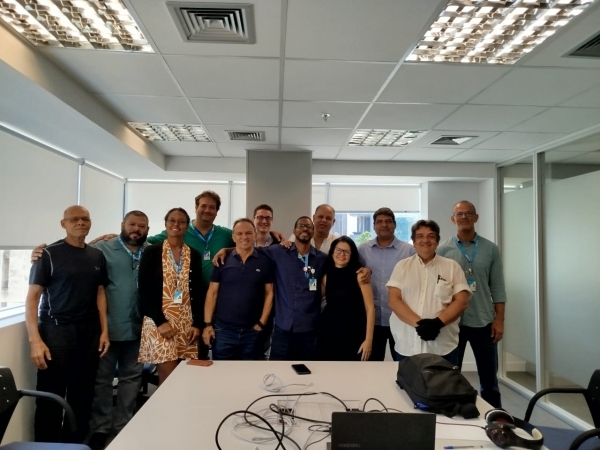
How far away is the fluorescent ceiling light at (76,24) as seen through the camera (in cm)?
183

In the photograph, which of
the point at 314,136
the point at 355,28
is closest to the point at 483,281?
the point at 314,136

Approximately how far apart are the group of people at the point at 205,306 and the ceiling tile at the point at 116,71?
0.93 meters

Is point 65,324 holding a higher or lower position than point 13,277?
lower

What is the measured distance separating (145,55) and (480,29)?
6.47 feet

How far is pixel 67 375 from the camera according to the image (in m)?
2.53

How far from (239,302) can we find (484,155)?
3.81 m

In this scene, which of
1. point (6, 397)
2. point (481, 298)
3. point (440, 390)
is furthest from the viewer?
point (481, 298)

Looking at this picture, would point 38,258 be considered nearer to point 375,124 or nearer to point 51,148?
point 51,148

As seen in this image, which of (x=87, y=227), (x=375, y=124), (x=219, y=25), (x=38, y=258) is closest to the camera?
(x=219, y=25)

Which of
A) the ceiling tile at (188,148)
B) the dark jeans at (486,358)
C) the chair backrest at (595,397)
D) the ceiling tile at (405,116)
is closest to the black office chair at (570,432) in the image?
the chair backrest at (595,397)

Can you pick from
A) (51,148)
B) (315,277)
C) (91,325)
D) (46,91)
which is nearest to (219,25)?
(46,91)

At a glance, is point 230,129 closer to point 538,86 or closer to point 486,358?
point 538,86

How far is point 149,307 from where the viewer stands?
2486mm

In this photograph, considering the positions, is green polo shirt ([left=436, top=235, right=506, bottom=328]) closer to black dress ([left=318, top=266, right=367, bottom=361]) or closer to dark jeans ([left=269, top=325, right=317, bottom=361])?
black dress ([left=318, top=266, right=367, bottom=361])
